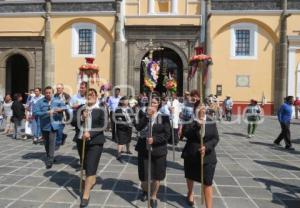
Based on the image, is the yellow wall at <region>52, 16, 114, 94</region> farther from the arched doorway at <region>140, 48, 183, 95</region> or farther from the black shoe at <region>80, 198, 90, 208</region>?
the black shoe at <region>80, 198, 90, 208</region>

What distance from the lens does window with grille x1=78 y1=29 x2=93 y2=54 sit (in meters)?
27.3


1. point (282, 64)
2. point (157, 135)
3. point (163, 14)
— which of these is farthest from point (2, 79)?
point (157, 135)

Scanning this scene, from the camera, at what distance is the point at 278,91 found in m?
25.6

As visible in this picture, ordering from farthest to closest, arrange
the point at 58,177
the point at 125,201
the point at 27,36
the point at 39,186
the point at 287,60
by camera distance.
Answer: the point at 27,36 < the point at 287,60 < the point at 58,177 < the point at 39,186 < the point at 125,201

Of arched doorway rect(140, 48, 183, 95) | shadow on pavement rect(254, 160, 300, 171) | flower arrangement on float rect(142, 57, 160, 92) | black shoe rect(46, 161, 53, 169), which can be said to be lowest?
shadow on pavement rect(254, 160, 300, 171)

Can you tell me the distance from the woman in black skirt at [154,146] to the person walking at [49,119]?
3.04m

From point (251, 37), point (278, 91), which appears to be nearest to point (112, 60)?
point (251, 37)

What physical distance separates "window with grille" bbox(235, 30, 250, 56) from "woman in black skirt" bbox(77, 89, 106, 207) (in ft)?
68.5

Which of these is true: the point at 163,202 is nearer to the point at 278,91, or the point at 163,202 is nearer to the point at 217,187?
the point at 217,187

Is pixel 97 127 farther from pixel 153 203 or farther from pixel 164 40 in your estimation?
pixel 164 40

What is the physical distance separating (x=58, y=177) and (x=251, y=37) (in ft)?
68.2

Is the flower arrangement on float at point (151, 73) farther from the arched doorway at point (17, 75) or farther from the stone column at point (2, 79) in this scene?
the arched doorway at point (17, 75)

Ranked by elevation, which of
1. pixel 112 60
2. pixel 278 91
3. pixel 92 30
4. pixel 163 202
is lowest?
pixel 163 202

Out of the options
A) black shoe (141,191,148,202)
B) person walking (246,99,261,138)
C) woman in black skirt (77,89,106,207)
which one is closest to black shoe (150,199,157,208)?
black shoe (141,191,148,202)
